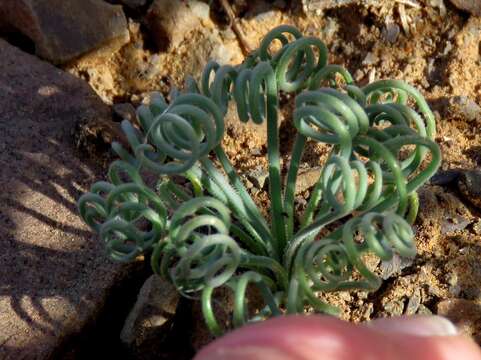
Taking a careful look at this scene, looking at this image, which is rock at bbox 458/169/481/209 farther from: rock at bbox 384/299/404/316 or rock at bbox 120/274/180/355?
rock at bbox 120/274/180/355

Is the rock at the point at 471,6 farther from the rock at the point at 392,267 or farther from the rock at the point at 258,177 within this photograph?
the rock at the point at 392,267

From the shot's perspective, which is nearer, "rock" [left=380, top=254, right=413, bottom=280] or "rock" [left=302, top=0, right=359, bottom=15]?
"rock" [left=380, top=254, right=413, bottom=280]

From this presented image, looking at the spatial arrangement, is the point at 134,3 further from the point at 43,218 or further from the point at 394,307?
the point at 394,307

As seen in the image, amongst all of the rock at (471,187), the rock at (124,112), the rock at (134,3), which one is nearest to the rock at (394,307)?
the rock at (471,187)

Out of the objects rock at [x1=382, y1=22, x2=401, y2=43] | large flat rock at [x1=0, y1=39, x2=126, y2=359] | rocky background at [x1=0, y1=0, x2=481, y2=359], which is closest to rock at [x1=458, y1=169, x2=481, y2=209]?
rocky background at [x1=0, y1=0, x2=481, y2=359]

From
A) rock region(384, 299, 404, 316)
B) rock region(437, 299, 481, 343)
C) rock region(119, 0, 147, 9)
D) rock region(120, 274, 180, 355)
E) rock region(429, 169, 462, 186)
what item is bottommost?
rock region(120, 274, 180, 355)

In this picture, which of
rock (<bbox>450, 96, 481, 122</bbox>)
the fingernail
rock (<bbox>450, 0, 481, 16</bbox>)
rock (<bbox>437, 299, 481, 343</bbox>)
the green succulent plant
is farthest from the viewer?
rock (<bbox>450, 0, 481, 16</bbox>)

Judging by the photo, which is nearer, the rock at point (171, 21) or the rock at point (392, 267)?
A: the rock at point (392, 267)
